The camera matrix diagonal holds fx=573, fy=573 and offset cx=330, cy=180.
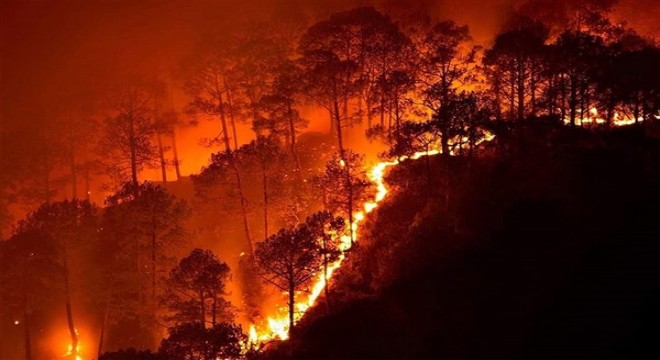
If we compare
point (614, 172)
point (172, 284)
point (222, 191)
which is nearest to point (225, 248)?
point (222, 191)

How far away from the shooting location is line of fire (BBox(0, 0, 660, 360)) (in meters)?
26.8

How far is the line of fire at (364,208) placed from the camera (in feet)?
87.8

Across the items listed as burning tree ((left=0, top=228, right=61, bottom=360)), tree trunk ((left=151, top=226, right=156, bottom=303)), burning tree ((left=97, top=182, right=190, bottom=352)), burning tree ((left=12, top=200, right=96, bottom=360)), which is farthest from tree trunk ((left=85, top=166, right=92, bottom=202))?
tree trunk ((left=151, top=226, right=156, bottom=303))

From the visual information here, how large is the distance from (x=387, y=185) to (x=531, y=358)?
52.5 ft

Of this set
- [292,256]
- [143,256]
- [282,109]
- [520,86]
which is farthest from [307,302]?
[520,86]

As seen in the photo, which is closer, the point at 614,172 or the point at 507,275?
the point at 507,275

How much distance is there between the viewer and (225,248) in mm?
41531

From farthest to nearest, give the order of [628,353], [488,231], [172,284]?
[172,284] < [488,231] < [628,353]

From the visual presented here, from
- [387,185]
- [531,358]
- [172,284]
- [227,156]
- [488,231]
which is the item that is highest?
[227,156]

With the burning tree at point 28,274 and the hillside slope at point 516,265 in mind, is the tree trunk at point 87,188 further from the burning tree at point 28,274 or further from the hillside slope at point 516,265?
the hillside slope at point 516,265

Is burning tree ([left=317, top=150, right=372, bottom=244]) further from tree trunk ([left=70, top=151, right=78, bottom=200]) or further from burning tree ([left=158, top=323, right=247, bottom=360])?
tree trunk ([left=70, top=151, right=78, bottom=200])

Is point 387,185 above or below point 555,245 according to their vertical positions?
above

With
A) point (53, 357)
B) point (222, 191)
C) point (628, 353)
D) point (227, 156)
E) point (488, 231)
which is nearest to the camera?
point (628, 353)

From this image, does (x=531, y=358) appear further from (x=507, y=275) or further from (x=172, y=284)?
(x=172, y=284)
